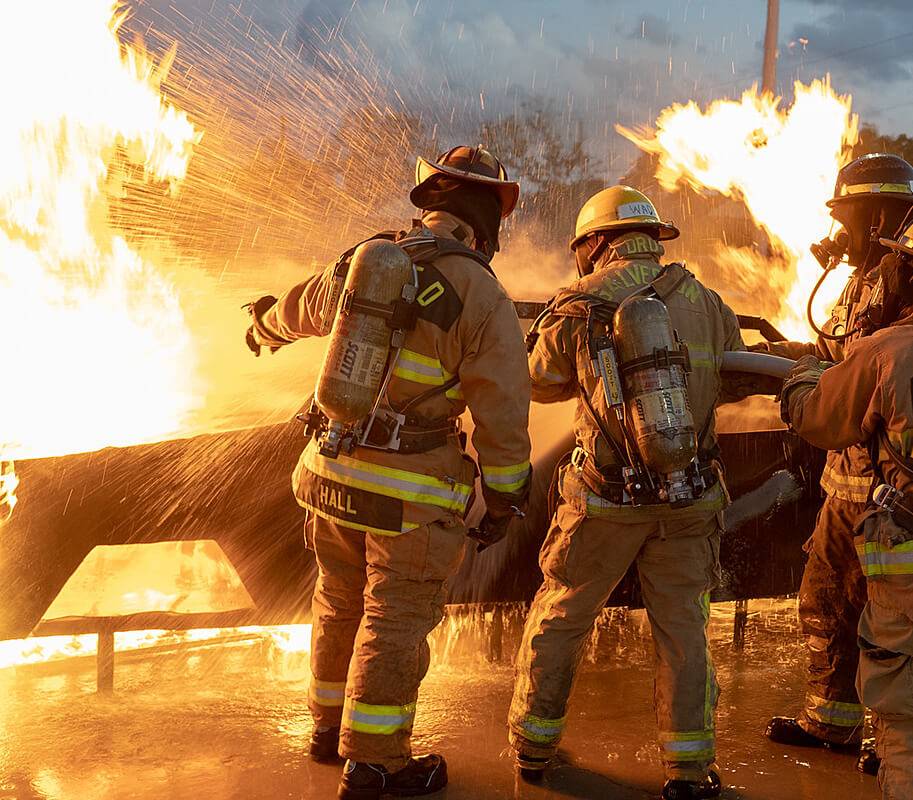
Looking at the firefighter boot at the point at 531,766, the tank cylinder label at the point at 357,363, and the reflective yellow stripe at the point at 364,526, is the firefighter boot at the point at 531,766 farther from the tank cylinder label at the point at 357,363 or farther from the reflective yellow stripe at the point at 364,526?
the tank cylinder label at the point at 357,363

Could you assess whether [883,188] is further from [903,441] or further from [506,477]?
[506,477]

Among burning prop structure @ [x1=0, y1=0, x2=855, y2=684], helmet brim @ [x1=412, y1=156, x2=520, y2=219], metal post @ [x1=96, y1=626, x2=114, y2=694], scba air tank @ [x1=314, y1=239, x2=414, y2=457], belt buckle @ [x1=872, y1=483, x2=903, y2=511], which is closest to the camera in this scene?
belt buckle @ [x1=872, y1=483, x2=903, y2=511]

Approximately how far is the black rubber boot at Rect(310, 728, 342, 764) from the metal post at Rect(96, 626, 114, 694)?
1.16 meters

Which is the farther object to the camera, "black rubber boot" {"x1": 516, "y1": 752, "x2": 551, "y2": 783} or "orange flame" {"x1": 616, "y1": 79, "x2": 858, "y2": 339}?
"orange flame" {"x1": 616, "y1": 79, "x2": 858, "y2": 339}

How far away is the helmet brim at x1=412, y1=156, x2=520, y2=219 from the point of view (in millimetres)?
3389

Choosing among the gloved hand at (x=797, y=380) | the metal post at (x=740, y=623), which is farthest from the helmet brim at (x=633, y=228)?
the metal post at (x=740, y=623)

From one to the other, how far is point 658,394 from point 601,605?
32.2 inches

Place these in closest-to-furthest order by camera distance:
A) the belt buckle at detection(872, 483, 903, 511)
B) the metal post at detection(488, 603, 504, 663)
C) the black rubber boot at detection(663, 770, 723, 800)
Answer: the belt buckle at detection(872, 483, 903, 511) → the black rubber boot at detection(663, 770, 723, 800) → the metal post at detection(488, 603, 504, 663)

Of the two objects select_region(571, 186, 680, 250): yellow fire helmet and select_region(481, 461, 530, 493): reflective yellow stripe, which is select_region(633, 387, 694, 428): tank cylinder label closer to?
select_region(481, 461, 530, 493): reflective yellow stripe

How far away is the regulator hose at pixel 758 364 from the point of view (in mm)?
3557

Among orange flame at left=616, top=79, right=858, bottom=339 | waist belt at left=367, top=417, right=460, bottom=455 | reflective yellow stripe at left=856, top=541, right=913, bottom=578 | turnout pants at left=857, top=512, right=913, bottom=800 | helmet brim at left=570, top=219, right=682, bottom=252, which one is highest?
orange flame at left=616, top=79, right=858, bottom=339

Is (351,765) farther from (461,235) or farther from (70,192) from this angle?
(70,192)

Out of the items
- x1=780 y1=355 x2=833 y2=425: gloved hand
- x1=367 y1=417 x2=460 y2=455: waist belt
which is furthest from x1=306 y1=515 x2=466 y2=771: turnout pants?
x1=780 y1=355 x2=833 y2=425: gloved hand

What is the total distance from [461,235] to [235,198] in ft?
14.1
